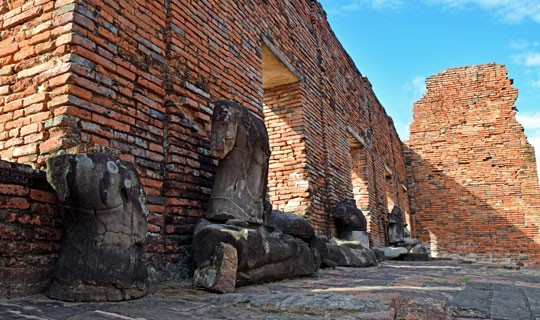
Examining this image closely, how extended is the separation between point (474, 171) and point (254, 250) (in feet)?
48.8

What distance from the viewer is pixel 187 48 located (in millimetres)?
3891

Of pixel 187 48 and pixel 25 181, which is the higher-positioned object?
pixel 187 48

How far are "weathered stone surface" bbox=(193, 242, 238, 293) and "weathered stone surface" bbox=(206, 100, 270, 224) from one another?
55cm

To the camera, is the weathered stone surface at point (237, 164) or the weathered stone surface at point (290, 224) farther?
the weathered stone surface at point (290, 224)

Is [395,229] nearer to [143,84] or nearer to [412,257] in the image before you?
[412,257]

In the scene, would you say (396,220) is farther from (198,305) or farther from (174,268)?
(198,305)

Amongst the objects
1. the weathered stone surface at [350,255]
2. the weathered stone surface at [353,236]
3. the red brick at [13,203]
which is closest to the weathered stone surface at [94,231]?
the red brick at [13,203]

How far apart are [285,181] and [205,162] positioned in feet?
9.83

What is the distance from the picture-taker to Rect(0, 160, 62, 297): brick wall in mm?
2127

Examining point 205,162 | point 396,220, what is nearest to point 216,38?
point 205,162

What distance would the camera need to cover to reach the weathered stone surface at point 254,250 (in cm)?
295

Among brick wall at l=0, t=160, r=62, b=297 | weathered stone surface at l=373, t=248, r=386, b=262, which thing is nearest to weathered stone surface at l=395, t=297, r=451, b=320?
brick wall at l=0, t=160, r=62, b=297

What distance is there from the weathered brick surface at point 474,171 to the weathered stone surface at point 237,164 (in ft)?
45.7

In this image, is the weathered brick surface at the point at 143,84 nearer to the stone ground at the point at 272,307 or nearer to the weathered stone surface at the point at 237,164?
the weathered stone surface at the point at 237,164
